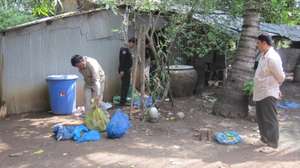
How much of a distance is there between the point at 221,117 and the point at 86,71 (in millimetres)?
3323

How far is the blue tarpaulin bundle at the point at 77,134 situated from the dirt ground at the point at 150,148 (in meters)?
0.15

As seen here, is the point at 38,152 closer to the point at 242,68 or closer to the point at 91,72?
the point at 91,72

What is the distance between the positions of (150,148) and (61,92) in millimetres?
3367

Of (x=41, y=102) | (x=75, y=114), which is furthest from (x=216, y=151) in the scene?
(x=41, y=102)

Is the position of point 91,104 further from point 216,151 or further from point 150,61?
point 150,61

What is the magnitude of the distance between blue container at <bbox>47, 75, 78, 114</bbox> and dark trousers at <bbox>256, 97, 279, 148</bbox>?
4.49m

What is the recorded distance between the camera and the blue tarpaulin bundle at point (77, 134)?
736cm

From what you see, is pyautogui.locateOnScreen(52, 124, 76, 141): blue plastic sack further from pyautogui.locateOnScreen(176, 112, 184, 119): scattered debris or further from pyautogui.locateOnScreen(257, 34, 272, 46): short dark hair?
pyautogui.locateOnScreen(257, 34, 272, 46): short dark hair

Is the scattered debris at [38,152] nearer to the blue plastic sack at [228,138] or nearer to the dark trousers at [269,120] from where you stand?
the blue plastic sack at [228,138]

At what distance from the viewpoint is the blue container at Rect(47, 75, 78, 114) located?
9578 mm

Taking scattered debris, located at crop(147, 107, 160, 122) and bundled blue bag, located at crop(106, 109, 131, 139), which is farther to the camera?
scattered debris, located at crop(147, 107, 160, 122)

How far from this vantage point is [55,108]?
9.76 m

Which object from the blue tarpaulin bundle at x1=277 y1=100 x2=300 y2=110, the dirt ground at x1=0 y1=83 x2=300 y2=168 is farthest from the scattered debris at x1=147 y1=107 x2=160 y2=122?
the blue tarpaulin bundle at x1=277 y1=100 x2=300 y2=110

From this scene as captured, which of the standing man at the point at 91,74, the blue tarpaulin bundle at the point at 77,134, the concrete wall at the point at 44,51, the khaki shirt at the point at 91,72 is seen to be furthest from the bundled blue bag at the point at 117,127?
the concrete wall at the point at 44,51
